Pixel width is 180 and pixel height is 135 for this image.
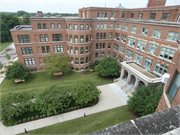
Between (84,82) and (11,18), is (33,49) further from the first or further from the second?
(11,18)

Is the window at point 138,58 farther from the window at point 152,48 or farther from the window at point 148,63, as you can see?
the window at point 152,48

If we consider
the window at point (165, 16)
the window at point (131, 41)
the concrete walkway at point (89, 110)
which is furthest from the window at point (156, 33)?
the concrete walkway at point (89, 110)

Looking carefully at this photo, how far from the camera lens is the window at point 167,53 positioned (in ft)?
61.1

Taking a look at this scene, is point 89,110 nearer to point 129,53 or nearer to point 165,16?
point 129,53

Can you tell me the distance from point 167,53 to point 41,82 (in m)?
28.4

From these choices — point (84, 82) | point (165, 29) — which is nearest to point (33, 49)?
point (84, 82)

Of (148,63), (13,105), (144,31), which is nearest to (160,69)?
(148,63)

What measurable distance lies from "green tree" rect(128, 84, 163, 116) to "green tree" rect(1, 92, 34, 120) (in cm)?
1657

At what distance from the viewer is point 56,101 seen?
16531 mm

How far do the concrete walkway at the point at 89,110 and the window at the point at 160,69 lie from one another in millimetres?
8233

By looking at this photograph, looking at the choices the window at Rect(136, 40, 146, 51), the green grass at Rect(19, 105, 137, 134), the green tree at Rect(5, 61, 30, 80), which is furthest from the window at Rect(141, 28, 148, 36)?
the green tree at Rect(5, 61, 30, 80)

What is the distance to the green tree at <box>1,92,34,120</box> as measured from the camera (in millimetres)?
15268

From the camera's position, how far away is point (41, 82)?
26969 mm

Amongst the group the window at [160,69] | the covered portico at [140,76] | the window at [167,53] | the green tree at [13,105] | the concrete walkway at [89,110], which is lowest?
the concrete walkway at [89,110]
